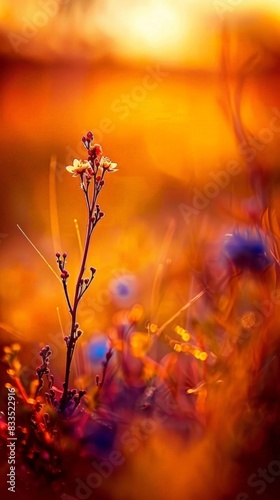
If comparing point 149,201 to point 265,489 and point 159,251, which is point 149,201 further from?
point 265,489

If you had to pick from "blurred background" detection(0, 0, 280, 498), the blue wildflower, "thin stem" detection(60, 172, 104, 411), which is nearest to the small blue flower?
"blurred background" detection(0, 0, 280, 498)

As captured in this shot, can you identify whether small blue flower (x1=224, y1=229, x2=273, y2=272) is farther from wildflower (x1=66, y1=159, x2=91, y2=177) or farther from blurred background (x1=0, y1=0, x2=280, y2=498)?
wildflower (x1=66, y1=159, x2=91, y2=177)

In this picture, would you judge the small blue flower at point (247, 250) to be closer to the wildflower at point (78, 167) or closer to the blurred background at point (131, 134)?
the blurred background at point (131, 134)

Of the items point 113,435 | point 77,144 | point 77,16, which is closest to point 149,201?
point 77,144

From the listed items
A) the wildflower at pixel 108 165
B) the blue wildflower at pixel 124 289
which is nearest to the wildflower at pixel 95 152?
the wildflower at pixel 108 165

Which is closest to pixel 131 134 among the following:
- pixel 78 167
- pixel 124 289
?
pixel 78 167
